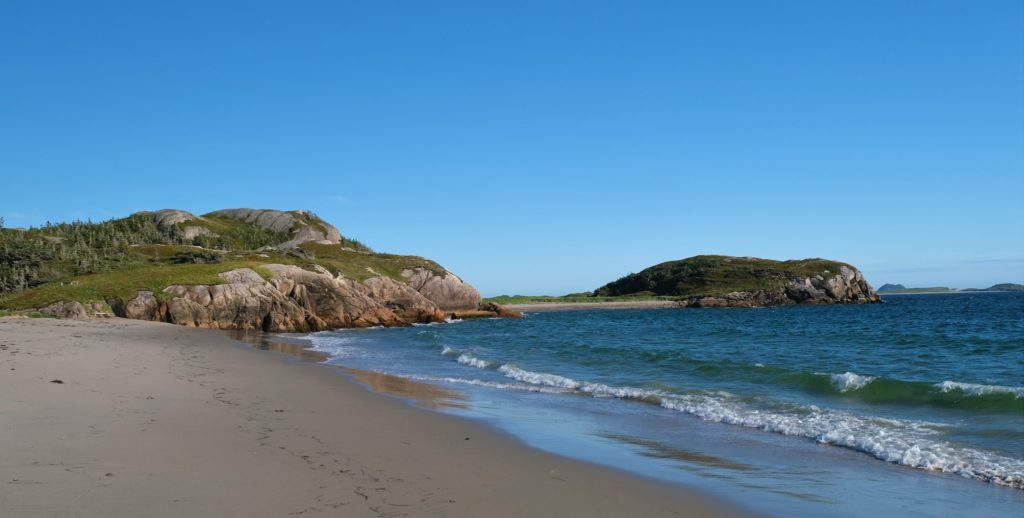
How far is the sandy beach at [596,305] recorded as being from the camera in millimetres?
101125

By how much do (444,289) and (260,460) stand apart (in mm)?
59643

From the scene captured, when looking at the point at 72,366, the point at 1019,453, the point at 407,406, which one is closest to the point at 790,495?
the point at 1019,453

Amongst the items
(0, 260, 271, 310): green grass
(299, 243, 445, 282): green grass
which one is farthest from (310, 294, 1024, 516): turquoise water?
(299, 243, 445, 282): green grass

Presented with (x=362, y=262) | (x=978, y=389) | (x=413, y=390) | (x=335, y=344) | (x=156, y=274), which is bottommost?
(x=413, y=390)

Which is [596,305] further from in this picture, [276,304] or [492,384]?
[492,384]

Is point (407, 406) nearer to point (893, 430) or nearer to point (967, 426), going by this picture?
point (893, 430)

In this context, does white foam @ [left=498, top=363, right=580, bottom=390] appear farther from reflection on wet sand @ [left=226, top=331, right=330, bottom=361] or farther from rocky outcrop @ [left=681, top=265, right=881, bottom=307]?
rocky outcrop @ [left=681, top=265, right=881, bottom=307]

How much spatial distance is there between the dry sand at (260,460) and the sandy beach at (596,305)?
85.8 m

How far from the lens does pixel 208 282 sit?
42.6 meters

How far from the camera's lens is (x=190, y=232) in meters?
74.7

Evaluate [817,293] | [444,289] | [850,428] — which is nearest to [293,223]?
[444,289]

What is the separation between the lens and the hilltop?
3953 centimetres

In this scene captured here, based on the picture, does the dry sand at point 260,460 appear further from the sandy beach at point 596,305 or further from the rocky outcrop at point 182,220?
the sandy beach at point 596,305

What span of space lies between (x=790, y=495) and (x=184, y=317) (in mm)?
38781
